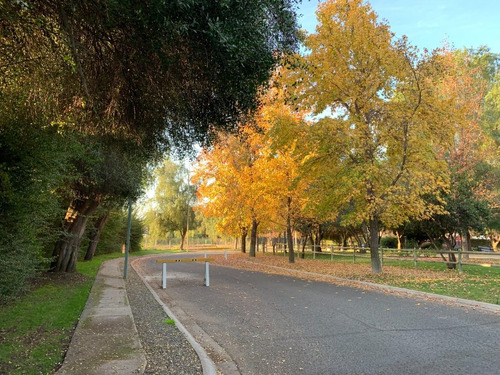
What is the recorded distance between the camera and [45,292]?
33.6 feet

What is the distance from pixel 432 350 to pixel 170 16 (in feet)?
19.4

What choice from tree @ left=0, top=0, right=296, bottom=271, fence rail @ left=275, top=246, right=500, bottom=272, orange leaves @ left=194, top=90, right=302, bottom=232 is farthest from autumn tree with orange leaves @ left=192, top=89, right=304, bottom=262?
tree @ left=0, top=0, right=296, bottom=271

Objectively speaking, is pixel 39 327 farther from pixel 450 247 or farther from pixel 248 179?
pixel 450 247

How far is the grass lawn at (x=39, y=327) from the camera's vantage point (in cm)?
465

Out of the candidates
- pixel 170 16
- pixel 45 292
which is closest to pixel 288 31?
pixel 170 16

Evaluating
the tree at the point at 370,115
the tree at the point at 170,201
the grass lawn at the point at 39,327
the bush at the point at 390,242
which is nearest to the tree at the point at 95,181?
the grass lawn at the point at 39,327

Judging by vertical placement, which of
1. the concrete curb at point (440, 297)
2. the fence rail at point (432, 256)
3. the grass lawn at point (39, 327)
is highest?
the fence rail at point (432, 256)

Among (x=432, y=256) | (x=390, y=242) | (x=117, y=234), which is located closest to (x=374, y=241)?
(x=432, y=256)

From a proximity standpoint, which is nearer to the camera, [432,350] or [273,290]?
[432,350]

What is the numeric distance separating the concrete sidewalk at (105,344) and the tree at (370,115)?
8879 mm

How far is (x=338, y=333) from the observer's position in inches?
249

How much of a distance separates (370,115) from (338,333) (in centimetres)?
1044

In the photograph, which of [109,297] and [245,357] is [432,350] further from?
[109,297]

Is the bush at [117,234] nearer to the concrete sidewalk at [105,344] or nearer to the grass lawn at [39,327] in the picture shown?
the grass lawn at [39,327]
